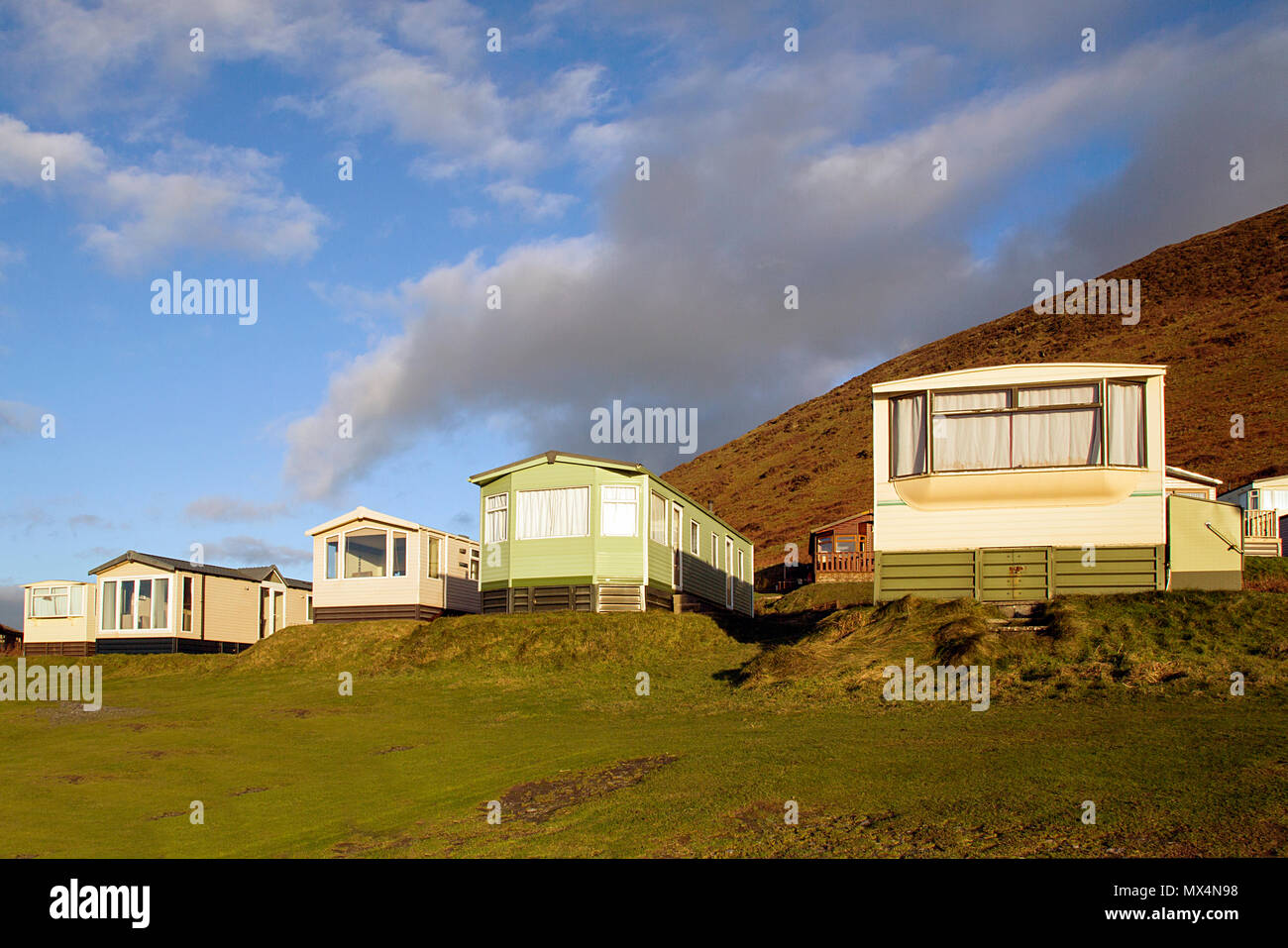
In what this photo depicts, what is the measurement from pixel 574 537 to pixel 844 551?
25.8 metres

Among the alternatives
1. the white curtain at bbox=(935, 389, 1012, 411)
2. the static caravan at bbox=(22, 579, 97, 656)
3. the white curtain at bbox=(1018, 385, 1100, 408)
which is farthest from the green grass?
the static caravan at bbox=(22, 579, 97, 656)

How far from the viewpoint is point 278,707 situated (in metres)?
20.8

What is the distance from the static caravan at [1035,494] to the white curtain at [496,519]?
11338mm

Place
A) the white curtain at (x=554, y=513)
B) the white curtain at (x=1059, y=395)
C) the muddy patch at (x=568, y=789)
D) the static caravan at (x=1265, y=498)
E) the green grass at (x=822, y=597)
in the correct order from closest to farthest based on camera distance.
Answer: the muddy patch at (x=568, y=789)
the white curtain at (x=1059, y=395)
the white curtain at (x=554, y=513)
the static caravan at (x=1265, y=498)
the green grass at (x=822, y=597)

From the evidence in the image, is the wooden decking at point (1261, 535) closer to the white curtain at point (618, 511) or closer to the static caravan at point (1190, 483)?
the static caravan at point (1190, 483)

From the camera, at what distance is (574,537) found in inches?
1110

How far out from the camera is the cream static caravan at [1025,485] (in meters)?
20.9

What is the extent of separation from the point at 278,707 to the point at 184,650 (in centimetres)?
1685

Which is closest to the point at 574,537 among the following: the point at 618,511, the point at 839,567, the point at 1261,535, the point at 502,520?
the point at 618,511

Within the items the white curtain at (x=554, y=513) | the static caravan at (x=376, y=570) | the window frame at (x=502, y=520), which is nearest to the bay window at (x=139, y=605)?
the static caravan at (x=376, y=570)

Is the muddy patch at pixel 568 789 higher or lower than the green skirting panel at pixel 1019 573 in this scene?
lower

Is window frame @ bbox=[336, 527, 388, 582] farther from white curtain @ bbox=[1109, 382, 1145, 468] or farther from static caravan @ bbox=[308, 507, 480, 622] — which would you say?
white curtain @ bbox=[1109, 382, 1145, 468]

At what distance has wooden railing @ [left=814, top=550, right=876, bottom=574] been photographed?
149 feet

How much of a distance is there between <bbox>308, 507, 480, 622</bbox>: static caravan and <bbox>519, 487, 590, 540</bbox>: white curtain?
14.1 feet
